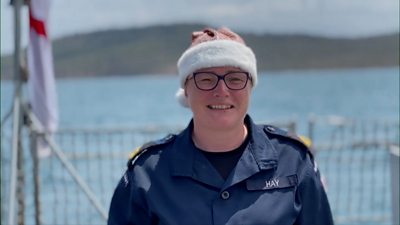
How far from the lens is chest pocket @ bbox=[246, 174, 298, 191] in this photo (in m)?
2.17

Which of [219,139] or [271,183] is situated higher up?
[219,139]

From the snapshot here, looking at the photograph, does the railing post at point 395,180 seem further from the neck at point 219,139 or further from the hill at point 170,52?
the hill at point 170,52

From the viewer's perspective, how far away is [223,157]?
87.2 inches

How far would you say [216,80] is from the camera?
2.18m

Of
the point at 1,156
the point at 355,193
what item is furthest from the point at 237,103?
the point at 355,193

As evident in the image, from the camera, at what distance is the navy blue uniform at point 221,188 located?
2139 millimetres

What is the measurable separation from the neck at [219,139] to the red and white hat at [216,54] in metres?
0.17

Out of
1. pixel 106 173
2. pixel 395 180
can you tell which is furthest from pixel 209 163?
pixel 106 173

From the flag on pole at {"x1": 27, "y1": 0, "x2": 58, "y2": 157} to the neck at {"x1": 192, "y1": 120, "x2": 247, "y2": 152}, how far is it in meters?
2.34

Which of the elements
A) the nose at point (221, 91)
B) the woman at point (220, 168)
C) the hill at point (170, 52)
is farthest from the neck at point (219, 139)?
the hill at point (170, 52)

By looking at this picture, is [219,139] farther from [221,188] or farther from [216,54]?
[216,54]

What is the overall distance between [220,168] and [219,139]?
8cm

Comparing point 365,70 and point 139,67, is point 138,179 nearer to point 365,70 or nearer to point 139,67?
point 139,67

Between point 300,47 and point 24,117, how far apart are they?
101m
